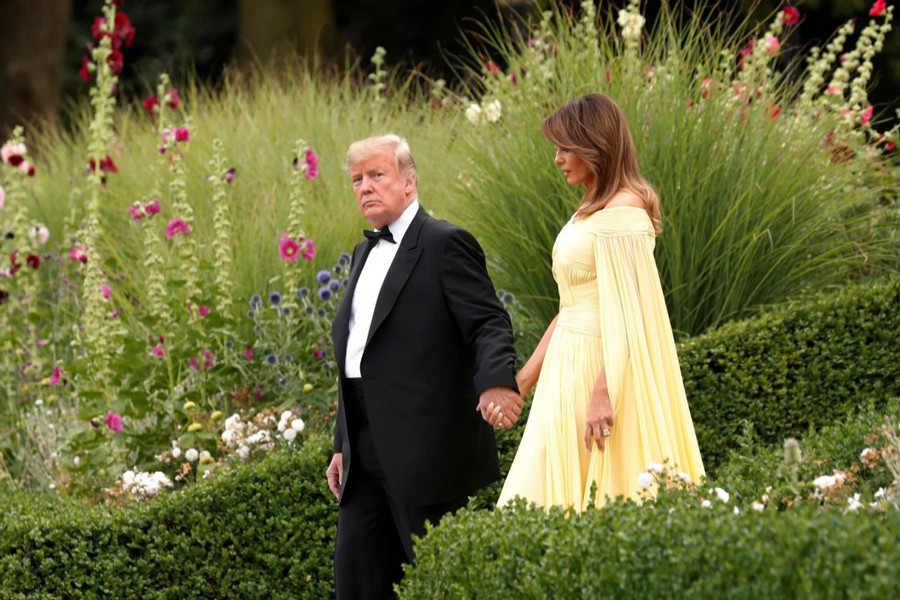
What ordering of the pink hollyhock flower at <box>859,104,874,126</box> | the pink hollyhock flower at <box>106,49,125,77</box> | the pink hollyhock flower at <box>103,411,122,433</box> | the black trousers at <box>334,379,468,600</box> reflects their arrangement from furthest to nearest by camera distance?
1. the pink hollyhock flower at <box>106,49,125,77</box>
2. the pink hollyhock flower at <box>859,104,874,126</box>
3. the pink hollyhock flower at <box>103,411,122,433</box>
4. the black trousers at <box>334,379,468,600</box>

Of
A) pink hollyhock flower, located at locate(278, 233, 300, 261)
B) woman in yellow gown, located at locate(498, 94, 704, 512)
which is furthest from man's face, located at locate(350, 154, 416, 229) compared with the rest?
pink hollyhock flower, located at locate(278, 233, 300, 261)

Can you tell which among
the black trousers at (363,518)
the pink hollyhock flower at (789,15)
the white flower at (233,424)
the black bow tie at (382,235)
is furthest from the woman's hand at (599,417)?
the pink hollyhock flower at (789,15)

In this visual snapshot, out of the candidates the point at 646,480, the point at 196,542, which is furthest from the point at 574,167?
the point at 196,542

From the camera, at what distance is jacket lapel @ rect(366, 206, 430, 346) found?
406 centimetres

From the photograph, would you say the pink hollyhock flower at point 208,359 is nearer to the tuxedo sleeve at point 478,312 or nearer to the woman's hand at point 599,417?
the tuxedo sleeve at point 478,312

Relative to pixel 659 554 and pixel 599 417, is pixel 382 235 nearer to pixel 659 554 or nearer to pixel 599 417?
pixel 599 417

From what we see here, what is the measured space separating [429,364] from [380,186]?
1.88ft

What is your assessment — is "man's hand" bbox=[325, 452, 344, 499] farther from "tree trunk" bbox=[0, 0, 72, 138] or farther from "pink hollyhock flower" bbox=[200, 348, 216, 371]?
"tree trunk" bbox=[0, 0, 72, 138]

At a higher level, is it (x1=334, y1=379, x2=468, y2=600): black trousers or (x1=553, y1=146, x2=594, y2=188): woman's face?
(x1=553, y1=146, x2=594, y2=188): woman's face

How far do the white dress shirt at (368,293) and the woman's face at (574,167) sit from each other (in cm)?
49

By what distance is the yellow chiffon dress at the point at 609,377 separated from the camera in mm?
3898

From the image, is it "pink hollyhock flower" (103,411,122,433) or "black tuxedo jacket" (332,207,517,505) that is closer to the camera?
"black tuxedo jacket" (332,207,517,505)

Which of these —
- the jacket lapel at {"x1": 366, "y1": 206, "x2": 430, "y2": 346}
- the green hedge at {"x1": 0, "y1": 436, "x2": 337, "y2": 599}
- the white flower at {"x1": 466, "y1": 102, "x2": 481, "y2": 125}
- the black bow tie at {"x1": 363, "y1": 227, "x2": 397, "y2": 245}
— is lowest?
the green hedge at {"x1": 0, "y1": 436, "x2": 337, "y2": 599}

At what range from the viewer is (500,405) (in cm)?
384
